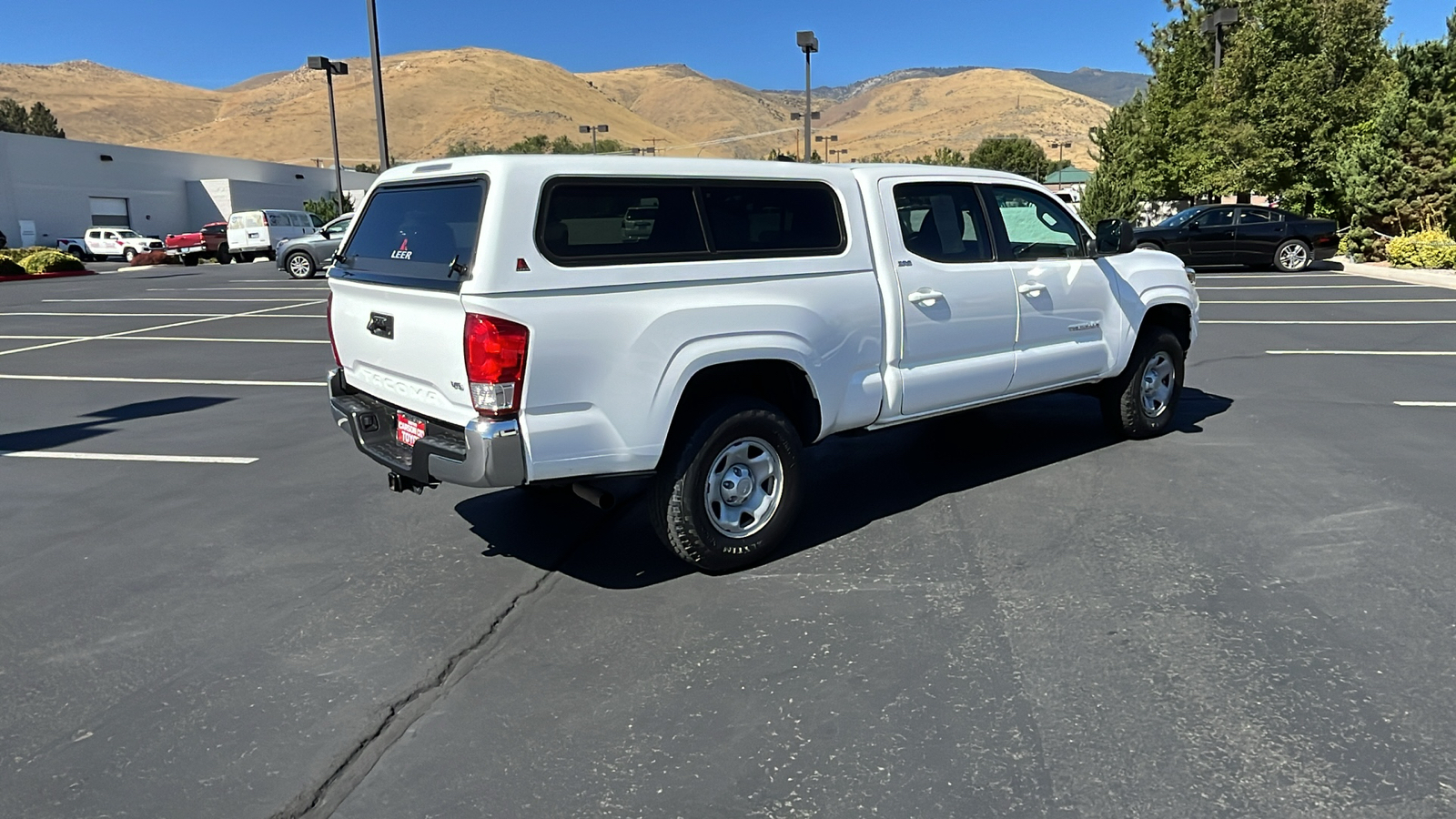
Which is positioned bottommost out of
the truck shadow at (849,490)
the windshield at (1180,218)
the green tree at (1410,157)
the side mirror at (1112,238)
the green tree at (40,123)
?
the truck shadow at (849,490)

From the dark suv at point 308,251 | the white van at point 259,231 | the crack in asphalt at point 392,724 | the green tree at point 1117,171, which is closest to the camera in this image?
the crack in asphalt at point 392,724

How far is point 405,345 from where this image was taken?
4445 millimetres

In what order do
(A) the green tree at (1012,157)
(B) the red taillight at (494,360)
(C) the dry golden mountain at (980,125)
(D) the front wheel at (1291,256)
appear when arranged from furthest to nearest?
(C) the dry golden mountain at (980,125)
(A) the green tree at (1012,157)
(D) the front wheel at (1291,256)
(B) the red taillight at (494,360)

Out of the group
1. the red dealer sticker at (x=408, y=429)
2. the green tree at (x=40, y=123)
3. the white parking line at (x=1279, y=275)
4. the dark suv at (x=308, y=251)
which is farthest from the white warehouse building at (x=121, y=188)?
the green tree at (x=40, y=123)

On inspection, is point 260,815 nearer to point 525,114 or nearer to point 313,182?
point 313,182

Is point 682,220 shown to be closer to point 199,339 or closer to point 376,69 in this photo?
point 199,339

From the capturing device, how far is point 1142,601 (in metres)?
4.34

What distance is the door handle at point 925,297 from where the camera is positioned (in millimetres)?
5297

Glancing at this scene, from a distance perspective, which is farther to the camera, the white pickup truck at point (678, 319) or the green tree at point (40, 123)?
the green tree at point (40, 123)

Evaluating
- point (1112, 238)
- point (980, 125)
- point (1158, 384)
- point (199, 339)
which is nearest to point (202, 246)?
point (199, 339)

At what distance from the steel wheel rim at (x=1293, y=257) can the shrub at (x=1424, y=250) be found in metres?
1.79

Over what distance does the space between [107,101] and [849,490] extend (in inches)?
7636

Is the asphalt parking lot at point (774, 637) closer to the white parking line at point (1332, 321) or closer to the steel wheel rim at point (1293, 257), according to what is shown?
the white parking line at point (1332, 321)

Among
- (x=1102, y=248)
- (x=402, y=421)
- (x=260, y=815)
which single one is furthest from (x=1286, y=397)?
(x=260, y=815)
